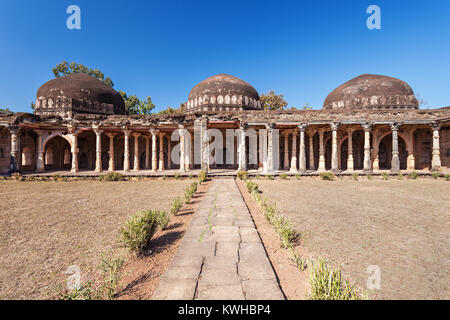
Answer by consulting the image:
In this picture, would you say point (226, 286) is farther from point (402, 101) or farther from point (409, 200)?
point (402, 101)

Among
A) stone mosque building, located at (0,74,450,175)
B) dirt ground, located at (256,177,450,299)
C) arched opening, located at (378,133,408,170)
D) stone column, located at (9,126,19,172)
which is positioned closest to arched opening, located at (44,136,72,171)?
stone mosque building, located at (0,74,450,175)

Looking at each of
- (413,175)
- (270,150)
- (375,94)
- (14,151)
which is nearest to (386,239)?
(270,150)

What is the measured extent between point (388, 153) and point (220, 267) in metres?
27.0

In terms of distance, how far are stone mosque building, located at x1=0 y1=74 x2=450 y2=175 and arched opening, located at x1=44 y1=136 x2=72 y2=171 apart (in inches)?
3.6

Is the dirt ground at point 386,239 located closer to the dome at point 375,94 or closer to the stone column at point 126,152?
the stone column at point 126,152

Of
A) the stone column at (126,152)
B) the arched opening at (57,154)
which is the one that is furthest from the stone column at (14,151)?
the stone column at (126,152)

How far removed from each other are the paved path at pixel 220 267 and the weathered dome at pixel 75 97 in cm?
2328

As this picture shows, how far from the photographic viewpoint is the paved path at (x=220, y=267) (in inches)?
84.7

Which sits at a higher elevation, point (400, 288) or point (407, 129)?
point (407, 129)

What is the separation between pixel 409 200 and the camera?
763 cm

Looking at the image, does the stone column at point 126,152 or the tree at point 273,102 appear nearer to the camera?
the stone column at point 126,152

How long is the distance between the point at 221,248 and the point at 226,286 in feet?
3.39

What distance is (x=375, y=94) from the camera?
21.6 m
